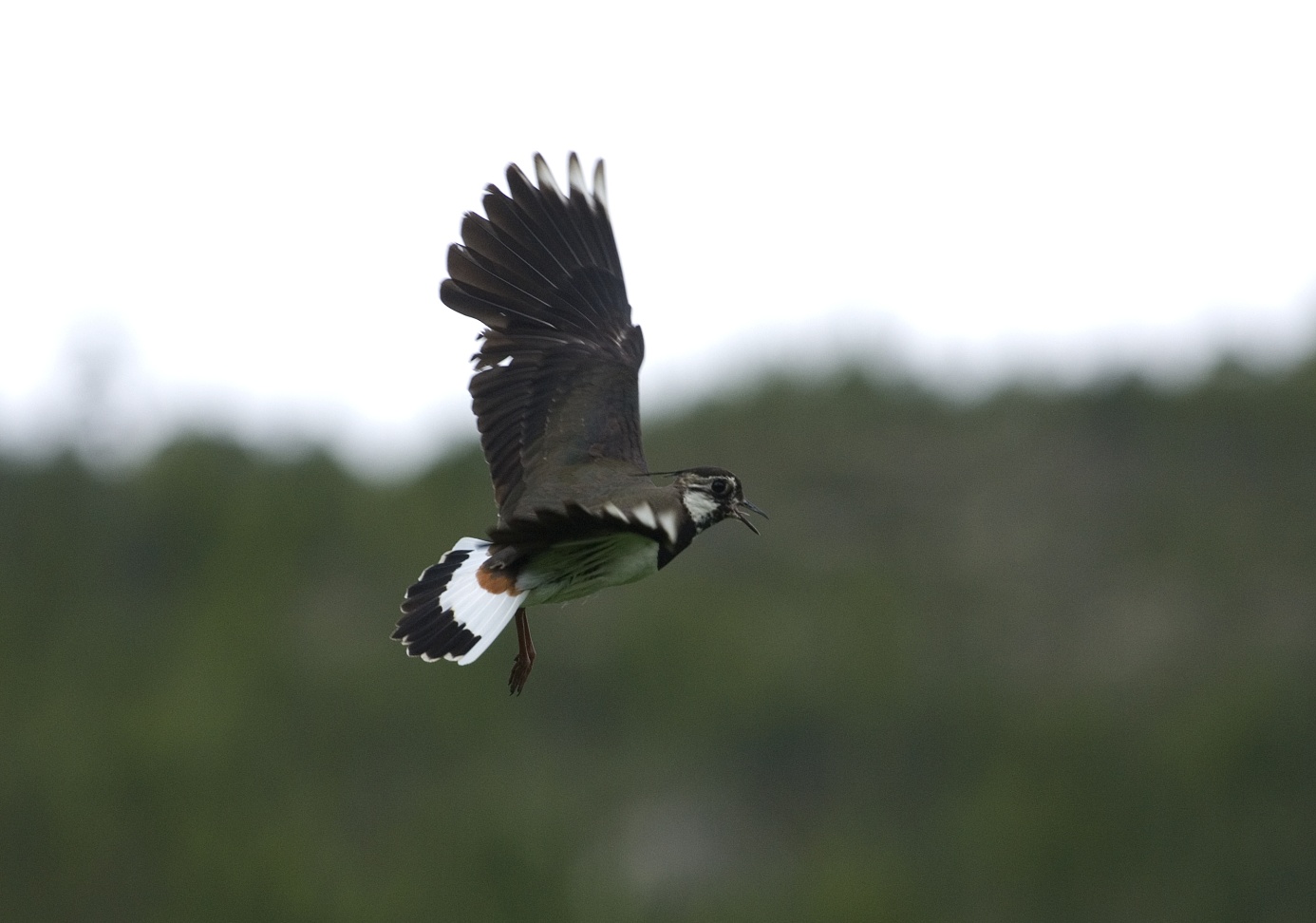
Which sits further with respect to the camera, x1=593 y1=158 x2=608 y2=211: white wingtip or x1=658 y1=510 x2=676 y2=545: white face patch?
x1=593 y1=158 x2=608 y2=211: white wingtip

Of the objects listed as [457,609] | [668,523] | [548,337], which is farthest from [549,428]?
[668,523]

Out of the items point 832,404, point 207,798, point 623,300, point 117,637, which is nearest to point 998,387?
point 832,404

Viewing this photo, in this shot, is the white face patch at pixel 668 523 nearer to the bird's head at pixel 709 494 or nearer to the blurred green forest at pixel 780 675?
the bird's head at pixel 709 494

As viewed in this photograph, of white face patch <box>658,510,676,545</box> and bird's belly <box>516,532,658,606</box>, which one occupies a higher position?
white face patch <box>658,510,676,545</box>

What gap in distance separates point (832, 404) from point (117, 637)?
2292 cm

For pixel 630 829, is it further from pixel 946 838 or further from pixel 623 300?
pixel 623 300

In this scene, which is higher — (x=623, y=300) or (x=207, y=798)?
(x=623, y=300)

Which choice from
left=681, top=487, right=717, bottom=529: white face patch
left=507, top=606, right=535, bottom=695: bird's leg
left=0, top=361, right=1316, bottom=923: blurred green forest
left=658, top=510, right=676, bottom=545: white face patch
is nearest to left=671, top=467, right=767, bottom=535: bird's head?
left=681, top=487, right=717, bottom=529: white face patch

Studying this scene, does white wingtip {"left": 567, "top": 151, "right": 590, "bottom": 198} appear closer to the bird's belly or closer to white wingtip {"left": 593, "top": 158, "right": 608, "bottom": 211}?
white wingtip {"left": 593, "top": 158, "right": 608, "bottom": 211}

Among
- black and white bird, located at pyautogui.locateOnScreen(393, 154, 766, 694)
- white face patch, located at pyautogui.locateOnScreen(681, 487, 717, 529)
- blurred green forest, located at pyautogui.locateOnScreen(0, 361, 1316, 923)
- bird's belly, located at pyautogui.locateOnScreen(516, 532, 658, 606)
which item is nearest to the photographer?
bird's belly, located at pyautogui.locateOnScreen(516, 532, 658, 606)

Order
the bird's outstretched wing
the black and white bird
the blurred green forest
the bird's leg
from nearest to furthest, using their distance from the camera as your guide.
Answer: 1. the black and white bird
2. the bird's leg
3. the bird's outstretched wing
4. the blurred green forest

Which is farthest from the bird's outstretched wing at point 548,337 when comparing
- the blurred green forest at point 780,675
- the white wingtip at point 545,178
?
the blurred green forest at point 780,675

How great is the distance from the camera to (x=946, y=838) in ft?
157

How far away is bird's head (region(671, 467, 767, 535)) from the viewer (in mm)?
10914
